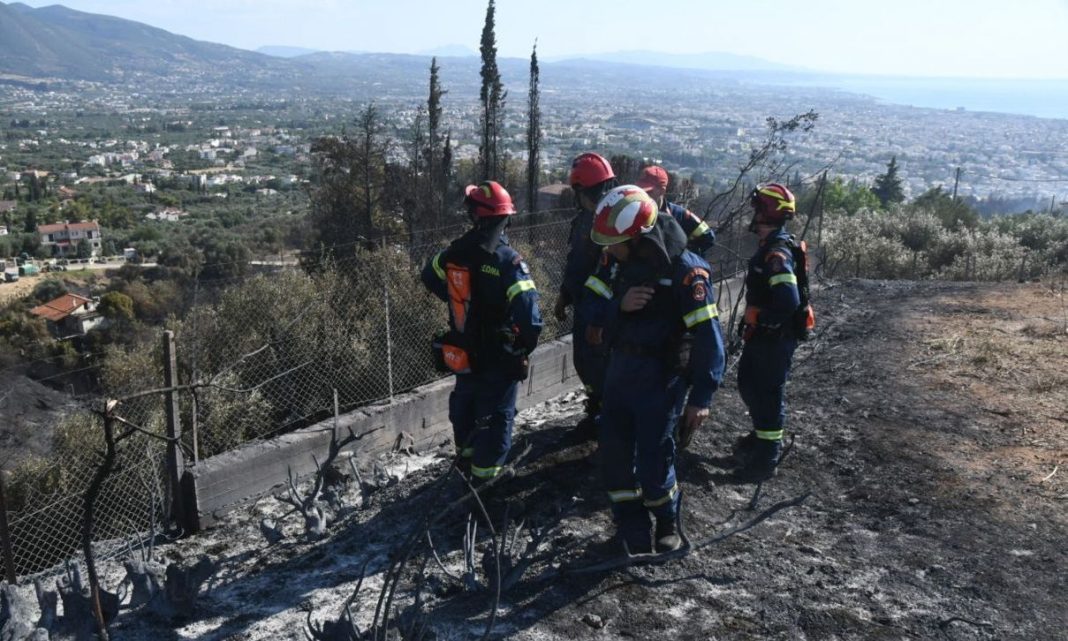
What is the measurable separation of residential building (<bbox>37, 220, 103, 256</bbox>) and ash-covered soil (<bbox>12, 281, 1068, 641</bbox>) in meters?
61.6

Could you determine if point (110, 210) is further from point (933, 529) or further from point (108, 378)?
point (933, 529)

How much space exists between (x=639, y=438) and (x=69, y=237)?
6610 cm

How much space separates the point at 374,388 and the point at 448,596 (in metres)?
6.57

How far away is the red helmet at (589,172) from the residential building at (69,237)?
61.9 metres

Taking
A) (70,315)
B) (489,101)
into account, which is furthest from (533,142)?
(70,315)

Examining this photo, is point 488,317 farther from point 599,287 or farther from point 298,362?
point 298,362

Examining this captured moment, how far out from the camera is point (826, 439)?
6.20 metres

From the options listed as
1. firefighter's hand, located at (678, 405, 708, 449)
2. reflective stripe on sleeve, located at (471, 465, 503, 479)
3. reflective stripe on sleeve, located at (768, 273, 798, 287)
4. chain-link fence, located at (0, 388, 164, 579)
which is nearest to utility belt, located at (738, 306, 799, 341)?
reflective stripe on sleeve, located at (768, 273, 798, 287)

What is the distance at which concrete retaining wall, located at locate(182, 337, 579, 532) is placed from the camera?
16.8 ft

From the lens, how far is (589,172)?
208 inches

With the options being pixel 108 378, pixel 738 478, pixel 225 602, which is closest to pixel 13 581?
pixel 225 602

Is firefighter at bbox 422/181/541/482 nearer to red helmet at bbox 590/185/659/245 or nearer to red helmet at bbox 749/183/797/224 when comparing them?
red helmet at bbox 590/185/659/245

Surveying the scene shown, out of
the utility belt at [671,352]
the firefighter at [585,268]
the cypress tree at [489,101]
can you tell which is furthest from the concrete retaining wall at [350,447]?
the cypress tree at [489,101]

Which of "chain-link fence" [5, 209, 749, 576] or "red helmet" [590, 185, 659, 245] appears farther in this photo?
"chain-link fence" [5, 209, 749, 576]
